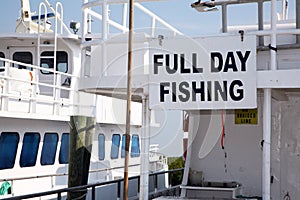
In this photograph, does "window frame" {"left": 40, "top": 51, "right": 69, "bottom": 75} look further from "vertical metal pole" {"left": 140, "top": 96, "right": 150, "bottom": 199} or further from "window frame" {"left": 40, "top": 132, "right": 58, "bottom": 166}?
"vertical metal pole" {"left": 140, "top": 96, "right": 150, "bottom": 199}

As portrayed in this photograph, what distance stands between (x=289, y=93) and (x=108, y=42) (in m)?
2.42

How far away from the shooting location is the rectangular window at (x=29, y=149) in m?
11.8

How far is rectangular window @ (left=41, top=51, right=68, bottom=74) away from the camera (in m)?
14.9

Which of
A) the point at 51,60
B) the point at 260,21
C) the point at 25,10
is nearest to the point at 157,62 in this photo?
the point at 260,21

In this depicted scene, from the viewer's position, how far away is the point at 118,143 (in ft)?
52.3

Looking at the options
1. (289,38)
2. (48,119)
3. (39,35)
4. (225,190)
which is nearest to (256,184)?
(225,190)

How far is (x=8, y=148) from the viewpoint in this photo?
1133cm

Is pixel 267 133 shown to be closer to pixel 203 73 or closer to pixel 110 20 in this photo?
pixel 203 73

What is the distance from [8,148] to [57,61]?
14.9 ft

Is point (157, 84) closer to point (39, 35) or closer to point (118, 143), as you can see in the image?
point (39, 35)

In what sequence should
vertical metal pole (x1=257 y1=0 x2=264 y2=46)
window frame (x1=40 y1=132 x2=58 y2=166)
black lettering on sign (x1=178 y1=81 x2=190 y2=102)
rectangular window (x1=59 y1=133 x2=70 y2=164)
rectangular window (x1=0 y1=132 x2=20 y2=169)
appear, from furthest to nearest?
rectangular window (x1=59 y1=133 x2=70 y2=164) → window frame (x1=40 y1=132 x2=58 y2=166) → rectangular window (x1=0 y1=132 x2=20 y2=169) → vertical metal pole (x1=257 y1=0 x2=264 y2=46) → black lettering on sign (x1=178 y1=81 x2=190 y2=102)

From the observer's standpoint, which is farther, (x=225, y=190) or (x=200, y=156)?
(x=200, y=156)

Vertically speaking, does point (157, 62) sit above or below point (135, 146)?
above

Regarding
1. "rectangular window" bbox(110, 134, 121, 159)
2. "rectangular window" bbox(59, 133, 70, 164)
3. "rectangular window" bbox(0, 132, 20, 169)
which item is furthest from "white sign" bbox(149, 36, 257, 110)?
"rectangular window" bbox(110, 134, 121, 159)
